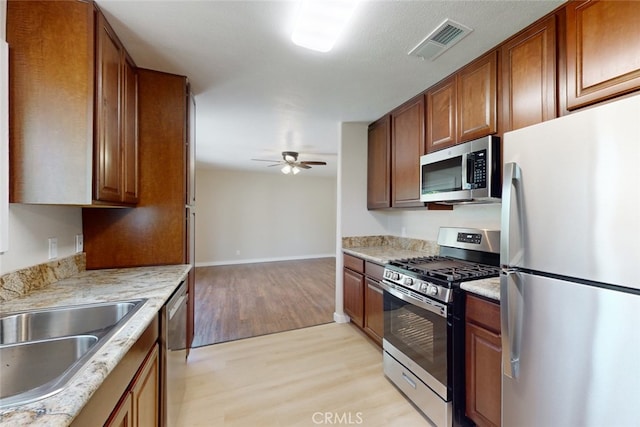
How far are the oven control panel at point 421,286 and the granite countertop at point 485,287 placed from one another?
11cm

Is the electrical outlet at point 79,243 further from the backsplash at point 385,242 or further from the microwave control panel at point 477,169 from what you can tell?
the microwave control panel at point 477,169

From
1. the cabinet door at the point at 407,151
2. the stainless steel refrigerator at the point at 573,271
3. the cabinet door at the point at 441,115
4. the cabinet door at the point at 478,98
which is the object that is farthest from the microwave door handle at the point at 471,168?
the cabinet door at the point at 407,151

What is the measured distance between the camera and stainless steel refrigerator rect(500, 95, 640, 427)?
0.91 m

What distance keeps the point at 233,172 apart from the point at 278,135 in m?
3.50

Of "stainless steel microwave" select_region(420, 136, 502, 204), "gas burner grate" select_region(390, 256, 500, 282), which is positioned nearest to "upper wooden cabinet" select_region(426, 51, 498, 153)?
"stainless steel microwave" select_region(420, 136, 502, 204)

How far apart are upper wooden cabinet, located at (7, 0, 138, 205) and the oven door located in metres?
2.08

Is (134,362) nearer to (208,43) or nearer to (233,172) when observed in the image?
(208,43)

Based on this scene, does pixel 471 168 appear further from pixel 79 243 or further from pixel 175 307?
pixel 79 243

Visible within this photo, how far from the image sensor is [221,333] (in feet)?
9.59

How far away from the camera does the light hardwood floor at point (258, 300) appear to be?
A: 3.07m

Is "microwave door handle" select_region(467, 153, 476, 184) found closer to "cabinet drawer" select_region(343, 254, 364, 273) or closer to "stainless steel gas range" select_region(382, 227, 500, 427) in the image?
"stainless steel gas range" select_region(382, 227, 500, 427)

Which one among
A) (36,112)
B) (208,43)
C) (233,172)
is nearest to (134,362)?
(36,112)

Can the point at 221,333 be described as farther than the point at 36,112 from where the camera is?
Yes

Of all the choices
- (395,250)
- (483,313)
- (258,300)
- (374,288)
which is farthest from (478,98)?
(258,300)
